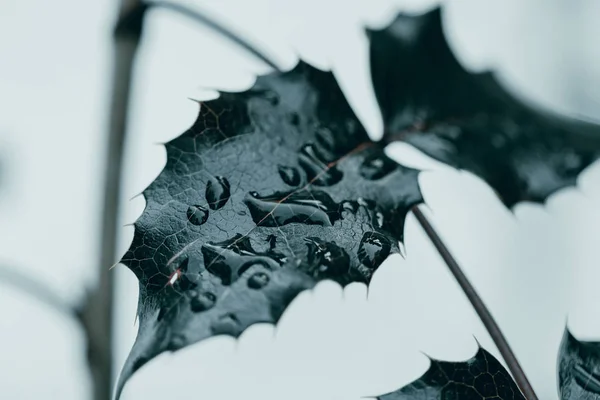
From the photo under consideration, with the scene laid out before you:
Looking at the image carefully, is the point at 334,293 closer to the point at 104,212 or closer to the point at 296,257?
the point at 104,212

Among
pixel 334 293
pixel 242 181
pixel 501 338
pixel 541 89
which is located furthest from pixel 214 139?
pixel 541 89

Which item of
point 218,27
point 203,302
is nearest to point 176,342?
point 203,302

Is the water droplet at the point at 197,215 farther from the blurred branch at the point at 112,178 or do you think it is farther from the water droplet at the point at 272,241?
the blurred branch at the point at 112,178

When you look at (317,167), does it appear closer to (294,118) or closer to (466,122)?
(294,118)

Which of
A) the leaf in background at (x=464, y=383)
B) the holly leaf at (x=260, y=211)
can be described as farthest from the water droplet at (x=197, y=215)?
the leaf in background at (x=464, y=383)

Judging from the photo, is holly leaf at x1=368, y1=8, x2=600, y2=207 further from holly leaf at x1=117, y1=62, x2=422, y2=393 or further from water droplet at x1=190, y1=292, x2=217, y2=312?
water droplet at x1=190, y1=292, x2=217, y2=312

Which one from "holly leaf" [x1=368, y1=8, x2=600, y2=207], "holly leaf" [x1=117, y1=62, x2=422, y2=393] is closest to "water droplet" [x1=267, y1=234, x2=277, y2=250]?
"holly leaf" [x1=117, y1=62, x2=422, y2=393]
